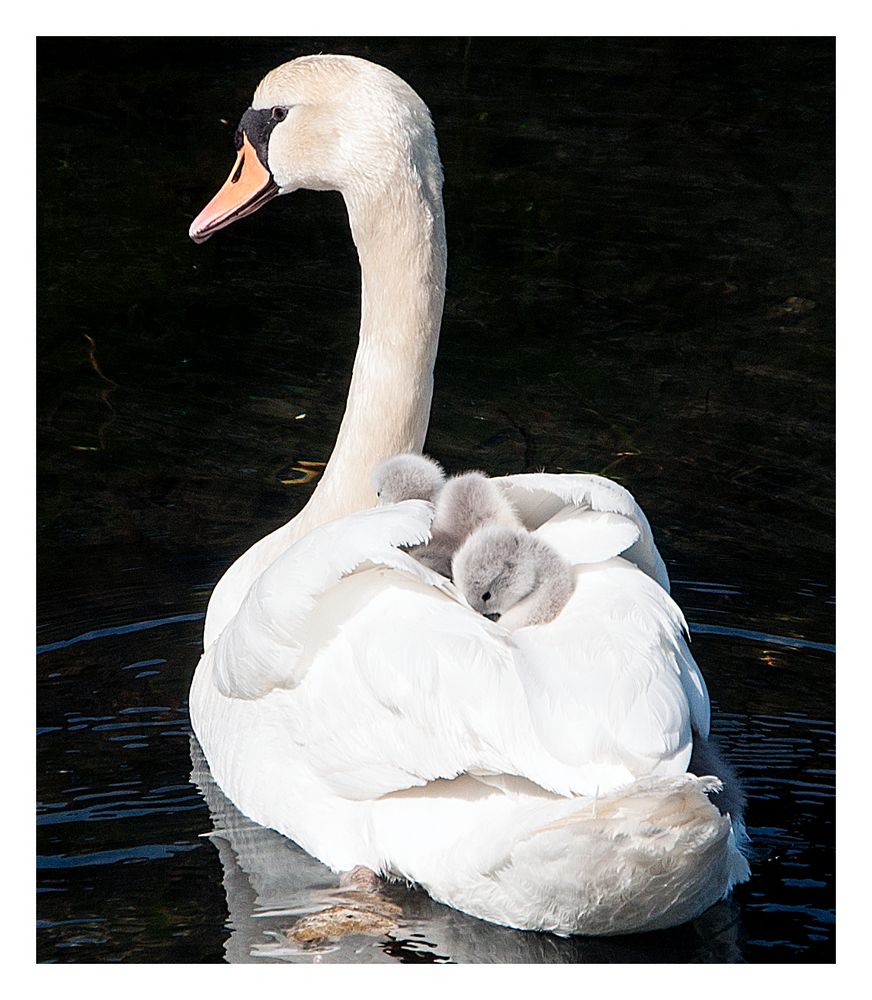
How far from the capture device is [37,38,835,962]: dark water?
5195mm

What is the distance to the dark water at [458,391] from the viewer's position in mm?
5195

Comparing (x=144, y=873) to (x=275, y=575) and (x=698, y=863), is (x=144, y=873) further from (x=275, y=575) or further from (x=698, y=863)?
(x=698, y=863)

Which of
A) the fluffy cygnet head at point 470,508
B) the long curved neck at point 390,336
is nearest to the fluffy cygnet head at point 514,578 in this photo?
the fluffy cygnet head at point 470,508

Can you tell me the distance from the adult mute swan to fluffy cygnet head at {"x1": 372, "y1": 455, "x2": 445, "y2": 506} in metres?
0.47

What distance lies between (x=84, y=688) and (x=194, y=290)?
4180 millimetres

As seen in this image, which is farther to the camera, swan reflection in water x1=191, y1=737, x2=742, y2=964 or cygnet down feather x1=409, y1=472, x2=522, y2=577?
cygnet down feather x1=409, y1=472, x2=522, y2=577

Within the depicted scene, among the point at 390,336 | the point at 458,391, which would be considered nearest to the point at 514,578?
the point at 390,336

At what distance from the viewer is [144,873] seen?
5.17 metres

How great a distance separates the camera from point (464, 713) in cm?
452

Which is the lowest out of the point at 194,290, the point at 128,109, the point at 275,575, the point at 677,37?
the point at 275,575

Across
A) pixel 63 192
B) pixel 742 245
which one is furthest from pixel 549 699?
pixel 63 192

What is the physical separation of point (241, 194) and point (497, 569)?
2.13 metres

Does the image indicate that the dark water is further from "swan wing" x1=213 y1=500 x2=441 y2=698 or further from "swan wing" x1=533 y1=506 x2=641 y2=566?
"swan wing" x1=533 y1=506 x2=641 y2=566

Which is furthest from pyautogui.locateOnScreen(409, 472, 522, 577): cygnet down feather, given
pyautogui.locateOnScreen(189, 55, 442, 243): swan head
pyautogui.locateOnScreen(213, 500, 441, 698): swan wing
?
pyautogui.locateOnScreen(189, 55, 442, 243): swan head
